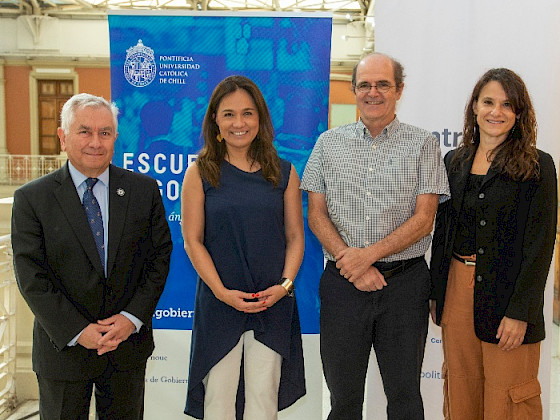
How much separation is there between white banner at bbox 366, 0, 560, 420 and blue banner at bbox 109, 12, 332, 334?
0.40 m

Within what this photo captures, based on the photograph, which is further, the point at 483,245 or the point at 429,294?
the point at 429,294

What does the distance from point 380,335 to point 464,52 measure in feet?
4.87

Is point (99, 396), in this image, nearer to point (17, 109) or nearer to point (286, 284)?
point (286, 284)

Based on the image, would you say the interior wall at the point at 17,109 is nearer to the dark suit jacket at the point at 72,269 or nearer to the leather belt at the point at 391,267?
the dark suit jacket at the point at 72,269

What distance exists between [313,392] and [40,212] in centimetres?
168

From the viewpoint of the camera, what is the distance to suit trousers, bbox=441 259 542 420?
1876mm

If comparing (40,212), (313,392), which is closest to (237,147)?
(40,212)

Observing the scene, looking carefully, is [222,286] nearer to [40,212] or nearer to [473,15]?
[40,212]

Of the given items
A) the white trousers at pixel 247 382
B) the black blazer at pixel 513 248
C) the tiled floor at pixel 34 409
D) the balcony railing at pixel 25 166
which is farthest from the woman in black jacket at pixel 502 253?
the balcony railing at pixel 25 166

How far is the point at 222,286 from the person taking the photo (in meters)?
1.98

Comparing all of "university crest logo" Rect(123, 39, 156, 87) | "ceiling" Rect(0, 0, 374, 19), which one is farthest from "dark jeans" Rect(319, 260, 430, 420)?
"ceiling" Rect(0, 0, 374, 19)

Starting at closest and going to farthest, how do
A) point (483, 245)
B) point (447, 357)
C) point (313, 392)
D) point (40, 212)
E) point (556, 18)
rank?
point (40, 212)
point (483, 245)
point (447, 357)
point (556, 18)
point (313, 392)

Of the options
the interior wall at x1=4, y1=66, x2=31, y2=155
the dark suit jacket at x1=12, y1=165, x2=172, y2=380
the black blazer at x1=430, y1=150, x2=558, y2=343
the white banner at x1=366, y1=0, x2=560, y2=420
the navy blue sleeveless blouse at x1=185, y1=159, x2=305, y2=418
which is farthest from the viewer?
the interior wall at x1=4, y1=66, x2=31, y2=155

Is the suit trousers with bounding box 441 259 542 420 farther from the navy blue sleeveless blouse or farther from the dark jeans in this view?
the navy blue sleeveless blouse
